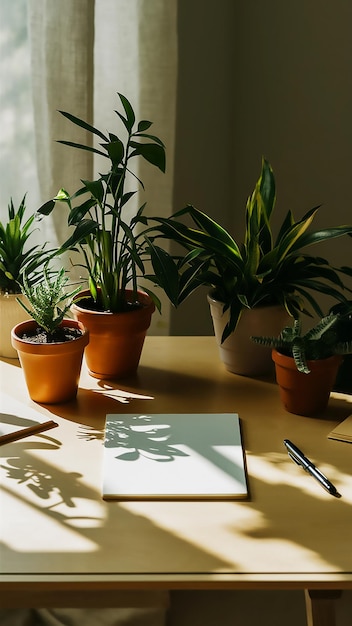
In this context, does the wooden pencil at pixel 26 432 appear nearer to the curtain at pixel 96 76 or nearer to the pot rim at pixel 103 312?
the pot rim at pixel 103 312

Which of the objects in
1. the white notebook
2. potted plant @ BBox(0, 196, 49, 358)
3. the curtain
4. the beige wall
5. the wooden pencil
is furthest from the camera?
the beige wall

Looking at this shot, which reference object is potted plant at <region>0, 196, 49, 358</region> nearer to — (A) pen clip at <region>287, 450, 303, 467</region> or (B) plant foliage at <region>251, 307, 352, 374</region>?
(B) plant foliage at <region>251, 307, 352, 374</region>

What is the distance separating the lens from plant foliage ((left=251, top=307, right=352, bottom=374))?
1.27m

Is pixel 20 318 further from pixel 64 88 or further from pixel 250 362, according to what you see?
pixel 64 88

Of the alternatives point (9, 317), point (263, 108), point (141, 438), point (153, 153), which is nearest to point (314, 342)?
point (141, 438)

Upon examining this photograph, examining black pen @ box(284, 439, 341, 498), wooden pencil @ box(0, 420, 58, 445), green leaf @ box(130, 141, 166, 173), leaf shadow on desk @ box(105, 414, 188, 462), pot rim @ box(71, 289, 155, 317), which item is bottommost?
wooden pencil @ box(0, 420, 58, 445)

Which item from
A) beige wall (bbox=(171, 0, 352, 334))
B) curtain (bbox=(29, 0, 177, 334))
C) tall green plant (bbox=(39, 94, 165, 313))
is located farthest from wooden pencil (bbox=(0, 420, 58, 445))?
beige wall (bbox=(171, 0, 352, 334))

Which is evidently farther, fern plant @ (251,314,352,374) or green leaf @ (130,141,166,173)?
green leaf @ (130,141,166,173)

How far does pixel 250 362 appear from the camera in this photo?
4.82 feet

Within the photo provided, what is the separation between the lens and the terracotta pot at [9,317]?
5.01 feet

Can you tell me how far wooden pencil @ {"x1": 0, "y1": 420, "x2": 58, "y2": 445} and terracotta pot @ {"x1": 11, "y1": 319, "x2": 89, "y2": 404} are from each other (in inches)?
3.0

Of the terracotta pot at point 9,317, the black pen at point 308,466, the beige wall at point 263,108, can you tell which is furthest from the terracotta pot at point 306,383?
the beige wall at point 263,108

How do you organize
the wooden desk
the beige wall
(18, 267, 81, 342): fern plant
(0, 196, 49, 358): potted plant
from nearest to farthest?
1. the wooden desk
2. (18, 267, 81, 342): fern plant
3. (0, 196, 49, 358): potted plant
4. the beige wall

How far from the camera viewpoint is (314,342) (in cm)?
128
